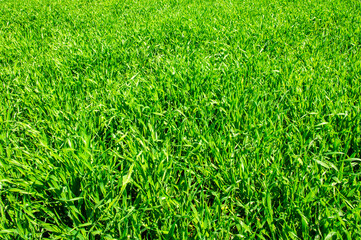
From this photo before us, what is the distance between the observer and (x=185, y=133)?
189cm

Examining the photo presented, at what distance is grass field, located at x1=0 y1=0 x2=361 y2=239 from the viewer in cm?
130

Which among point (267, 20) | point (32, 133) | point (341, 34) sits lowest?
point (341, 34)

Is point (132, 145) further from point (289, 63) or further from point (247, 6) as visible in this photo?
point (247, 6)

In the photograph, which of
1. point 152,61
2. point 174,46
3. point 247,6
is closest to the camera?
point 152,61

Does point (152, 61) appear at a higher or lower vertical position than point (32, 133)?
lower

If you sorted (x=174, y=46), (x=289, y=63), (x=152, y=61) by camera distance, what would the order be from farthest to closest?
(x=174, y=46), (x=152, y=61), (x=289, y=63)

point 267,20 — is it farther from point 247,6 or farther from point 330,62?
point 330,62

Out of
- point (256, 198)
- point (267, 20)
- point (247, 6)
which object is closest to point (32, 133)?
point (256, 198)

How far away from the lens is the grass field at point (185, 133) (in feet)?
4.25

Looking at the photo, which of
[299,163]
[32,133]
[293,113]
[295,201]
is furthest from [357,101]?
[32,133]

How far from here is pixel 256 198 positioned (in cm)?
135

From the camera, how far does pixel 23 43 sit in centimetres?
368

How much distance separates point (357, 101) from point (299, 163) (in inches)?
39.1

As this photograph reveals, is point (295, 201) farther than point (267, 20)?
No
